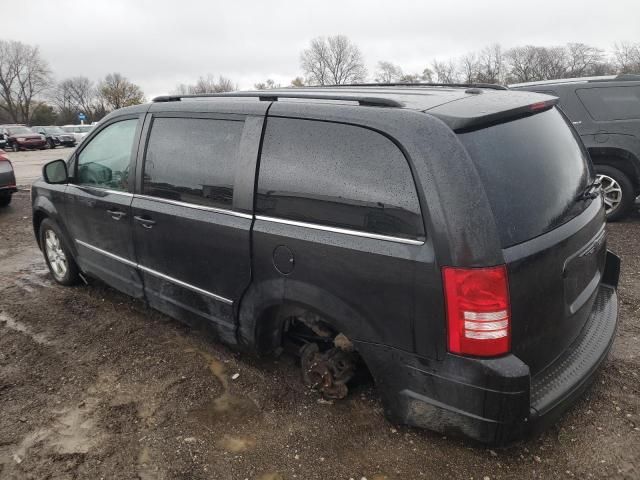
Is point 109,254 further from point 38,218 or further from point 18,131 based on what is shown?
point 18,131

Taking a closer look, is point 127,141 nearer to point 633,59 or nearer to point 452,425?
point 452,425

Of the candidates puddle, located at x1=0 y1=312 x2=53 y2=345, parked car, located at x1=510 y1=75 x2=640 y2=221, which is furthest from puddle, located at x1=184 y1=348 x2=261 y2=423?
parked car, located at x1=510 y1=75 x2=640 y2=221

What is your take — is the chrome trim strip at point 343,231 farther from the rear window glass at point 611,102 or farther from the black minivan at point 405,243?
the rear window glass at point 611,102

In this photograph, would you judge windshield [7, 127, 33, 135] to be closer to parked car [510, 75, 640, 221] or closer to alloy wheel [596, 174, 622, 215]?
parked car [510, 75, 640, 221]

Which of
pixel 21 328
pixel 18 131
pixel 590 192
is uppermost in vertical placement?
pixel 18 131

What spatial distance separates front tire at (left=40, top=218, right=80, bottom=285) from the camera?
15.1 feet

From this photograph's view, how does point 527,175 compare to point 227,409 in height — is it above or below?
above

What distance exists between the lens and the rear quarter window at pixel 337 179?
214 centimetres

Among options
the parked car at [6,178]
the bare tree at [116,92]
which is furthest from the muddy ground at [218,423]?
the bare tree at [116,92]

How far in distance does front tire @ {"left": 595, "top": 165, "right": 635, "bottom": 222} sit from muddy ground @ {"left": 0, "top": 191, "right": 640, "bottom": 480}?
10.1 ft

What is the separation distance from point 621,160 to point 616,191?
0.40 m

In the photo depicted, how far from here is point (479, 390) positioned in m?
2.08

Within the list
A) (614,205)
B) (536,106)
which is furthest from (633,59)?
(536,106)

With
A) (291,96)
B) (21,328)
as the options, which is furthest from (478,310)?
(21,328)
